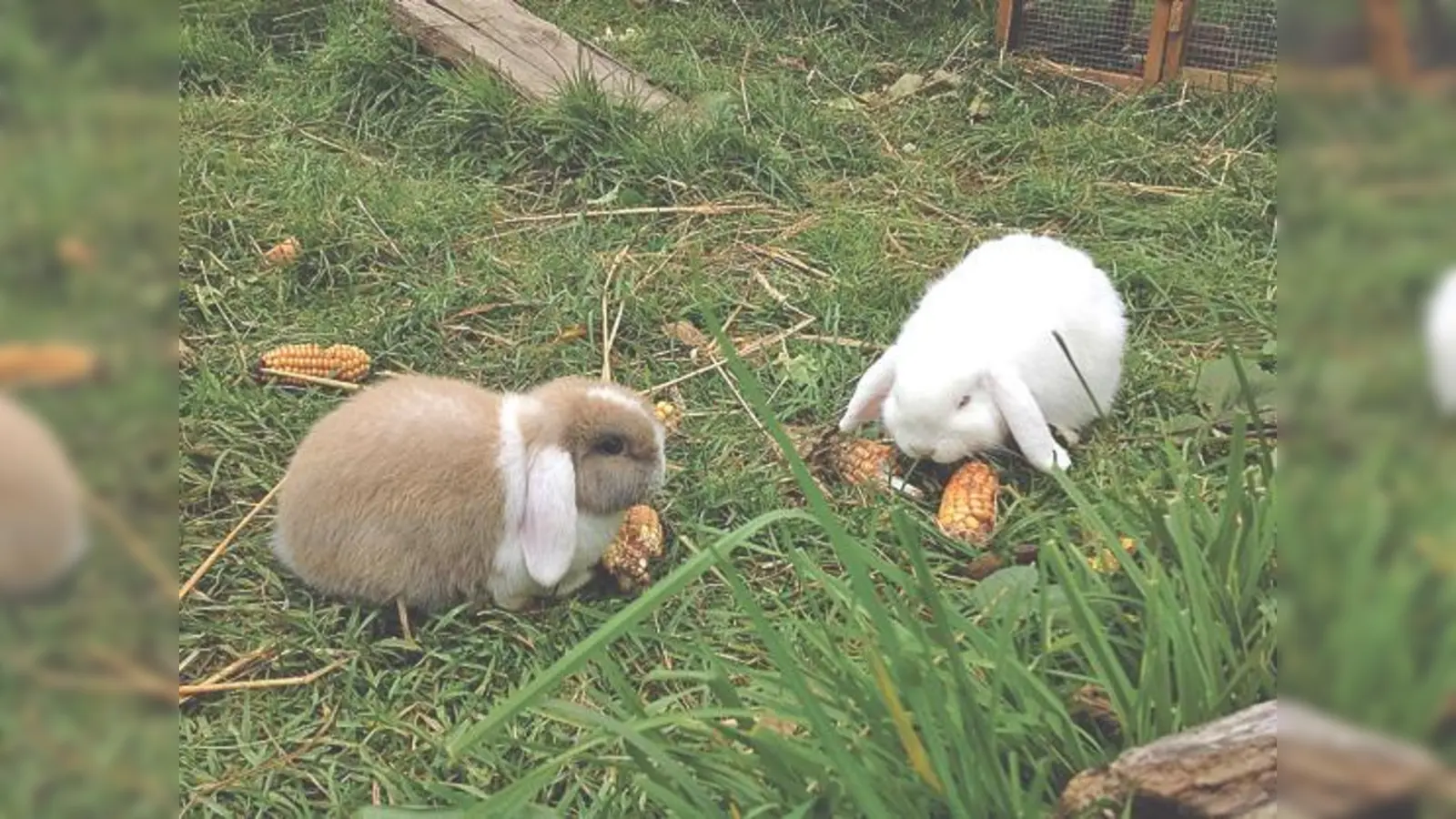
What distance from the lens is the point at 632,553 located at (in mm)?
2596

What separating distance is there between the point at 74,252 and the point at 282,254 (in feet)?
11.9

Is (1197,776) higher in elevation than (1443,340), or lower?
lower

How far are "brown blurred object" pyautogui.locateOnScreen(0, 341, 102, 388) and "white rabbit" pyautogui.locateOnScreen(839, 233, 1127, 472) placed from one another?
258 centimetres

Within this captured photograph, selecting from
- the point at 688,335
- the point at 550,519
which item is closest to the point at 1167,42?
the point at 688,335

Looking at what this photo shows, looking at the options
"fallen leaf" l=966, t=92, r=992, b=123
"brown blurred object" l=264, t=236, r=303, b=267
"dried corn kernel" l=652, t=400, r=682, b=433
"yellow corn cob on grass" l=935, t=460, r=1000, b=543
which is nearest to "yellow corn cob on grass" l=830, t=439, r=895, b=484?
"yellow corn cob on grass" l=935, t=460, r=1000, b=543

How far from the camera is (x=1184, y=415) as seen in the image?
2.95 metres

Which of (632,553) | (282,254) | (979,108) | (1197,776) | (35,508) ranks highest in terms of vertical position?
(35,508)

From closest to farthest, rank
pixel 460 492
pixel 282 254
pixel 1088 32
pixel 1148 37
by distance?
pixel 460 492, pixel 282 254, pixel 1148 37, pixel 1088 32

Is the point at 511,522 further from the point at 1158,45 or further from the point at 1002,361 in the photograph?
the point at 1158,45

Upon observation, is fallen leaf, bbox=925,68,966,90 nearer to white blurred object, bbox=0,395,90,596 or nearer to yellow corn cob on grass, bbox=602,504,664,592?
yellow corn cob on grass, bbox=602,504,664,592

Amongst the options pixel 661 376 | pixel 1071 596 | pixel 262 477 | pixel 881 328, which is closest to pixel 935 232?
pixel 881 328

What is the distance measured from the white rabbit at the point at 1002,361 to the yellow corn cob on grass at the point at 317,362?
1175 millimetres

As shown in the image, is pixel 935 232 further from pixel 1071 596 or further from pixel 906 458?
pixel 1071 596

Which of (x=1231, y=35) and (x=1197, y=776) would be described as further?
(x=1231, y=35)
